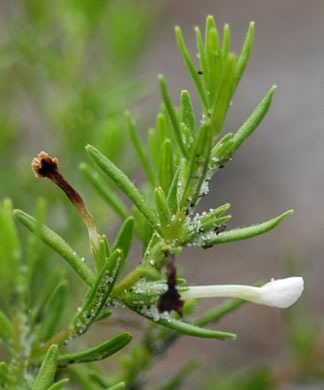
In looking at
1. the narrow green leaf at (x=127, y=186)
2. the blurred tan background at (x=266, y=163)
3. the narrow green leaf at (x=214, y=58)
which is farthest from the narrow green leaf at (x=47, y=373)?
the blurred tan background at (x=266, y=163)

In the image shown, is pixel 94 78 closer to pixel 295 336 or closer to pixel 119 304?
pixel 295 336

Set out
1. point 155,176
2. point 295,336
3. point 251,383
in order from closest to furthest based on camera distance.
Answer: point 155,176
point 251,383
point 295,336

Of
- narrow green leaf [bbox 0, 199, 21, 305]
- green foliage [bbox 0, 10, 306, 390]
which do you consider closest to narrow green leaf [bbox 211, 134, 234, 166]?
green foliage [bbox 0, 10, 306, 390]

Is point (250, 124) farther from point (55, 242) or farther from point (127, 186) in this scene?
point (55, 242)

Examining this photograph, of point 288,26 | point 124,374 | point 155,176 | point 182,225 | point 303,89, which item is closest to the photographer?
point 182,225

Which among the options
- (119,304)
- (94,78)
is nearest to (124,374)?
(119,304)

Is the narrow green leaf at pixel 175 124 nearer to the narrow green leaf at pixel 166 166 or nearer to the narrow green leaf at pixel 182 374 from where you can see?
the narrow green leaf at pixel 166 166
